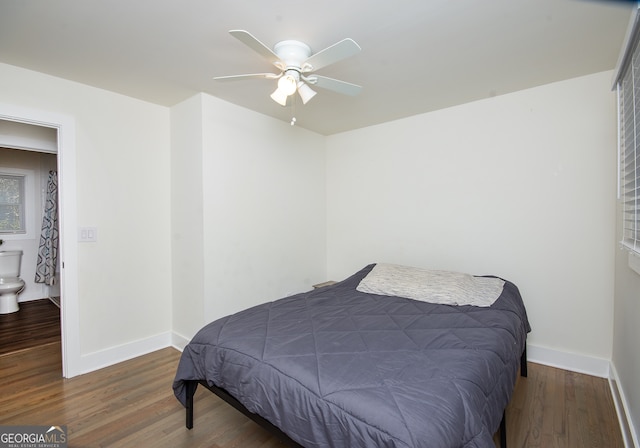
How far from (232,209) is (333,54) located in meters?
1.80

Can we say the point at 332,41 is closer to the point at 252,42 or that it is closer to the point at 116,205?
the point at 252,42

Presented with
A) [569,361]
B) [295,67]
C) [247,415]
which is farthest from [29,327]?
[569,361]

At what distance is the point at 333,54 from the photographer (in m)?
1.70

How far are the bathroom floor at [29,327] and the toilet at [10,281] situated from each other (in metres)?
0.13

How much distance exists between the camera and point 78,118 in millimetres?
2631

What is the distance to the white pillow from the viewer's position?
7.81 ft

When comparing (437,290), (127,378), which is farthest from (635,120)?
(127,378)

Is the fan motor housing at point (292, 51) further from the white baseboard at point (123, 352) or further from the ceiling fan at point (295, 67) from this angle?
the white baseboard at point (123, 352)

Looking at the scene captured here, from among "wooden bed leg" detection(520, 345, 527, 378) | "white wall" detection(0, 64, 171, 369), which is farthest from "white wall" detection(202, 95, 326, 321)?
"wooden bed leg" detection(520, 345, 527, 378)

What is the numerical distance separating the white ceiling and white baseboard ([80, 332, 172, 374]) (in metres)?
2.29

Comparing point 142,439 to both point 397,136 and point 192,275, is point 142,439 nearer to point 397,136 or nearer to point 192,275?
point 192,275

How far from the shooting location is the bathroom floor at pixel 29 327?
320 cm

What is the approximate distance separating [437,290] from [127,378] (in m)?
2.58

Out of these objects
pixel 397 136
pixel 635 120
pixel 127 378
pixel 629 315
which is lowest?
pixel 127 378
